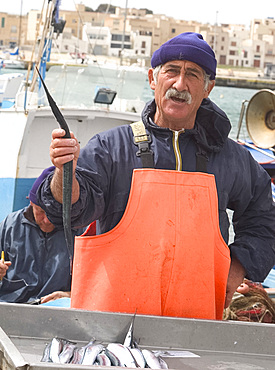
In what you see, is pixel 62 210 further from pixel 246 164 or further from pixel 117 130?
pixel 246 164

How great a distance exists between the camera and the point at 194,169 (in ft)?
10.3

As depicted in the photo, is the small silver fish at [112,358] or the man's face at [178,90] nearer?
the small silver fish at [112,358]

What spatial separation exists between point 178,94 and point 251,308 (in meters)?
1.89

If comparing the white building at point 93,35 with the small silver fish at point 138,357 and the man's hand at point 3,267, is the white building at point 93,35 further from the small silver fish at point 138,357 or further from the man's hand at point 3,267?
the small silver fish at point 138,357

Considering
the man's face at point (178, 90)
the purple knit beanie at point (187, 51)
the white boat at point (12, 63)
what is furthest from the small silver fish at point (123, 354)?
the white boat at point (12, 63)

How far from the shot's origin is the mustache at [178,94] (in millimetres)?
3160

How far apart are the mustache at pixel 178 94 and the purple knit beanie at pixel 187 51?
0.15m

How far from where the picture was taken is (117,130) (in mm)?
3164

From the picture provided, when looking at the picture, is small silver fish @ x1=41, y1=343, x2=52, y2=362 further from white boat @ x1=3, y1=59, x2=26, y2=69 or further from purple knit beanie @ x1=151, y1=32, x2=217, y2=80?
white boat @ x1=3, y1=59, x2=26, y2=69

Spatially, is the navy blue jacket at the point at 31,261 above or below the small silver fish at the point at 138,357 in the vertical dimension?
below

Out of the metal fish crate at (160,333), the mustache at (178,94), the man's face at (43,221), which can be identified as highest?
the mustache at (178,94)

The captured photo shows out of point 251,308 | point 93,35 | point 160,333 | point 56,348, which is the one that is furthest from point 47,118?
point 93,35

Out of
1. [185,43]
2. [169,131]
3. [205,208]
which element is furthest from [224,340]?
[185,43]

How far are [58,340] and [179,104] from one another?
1285 millimetres
